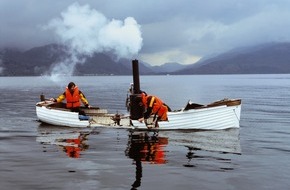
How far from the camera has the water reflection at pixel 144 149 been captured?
15047mm

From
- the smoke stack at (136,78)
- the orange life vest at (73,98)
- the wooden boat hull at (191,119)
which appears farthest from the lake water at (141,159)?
the smoke stack at (136,78)

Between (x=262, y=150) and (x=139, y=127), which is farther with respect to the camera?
(x=139, y=127)

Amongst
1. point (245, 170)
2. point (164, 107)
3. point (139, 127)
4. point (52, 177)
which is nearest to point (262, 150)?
point (245, 170)

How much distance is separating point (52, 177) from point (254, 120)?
73.2 ft

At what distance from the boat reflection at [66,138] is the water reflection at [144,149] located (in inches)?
91.5

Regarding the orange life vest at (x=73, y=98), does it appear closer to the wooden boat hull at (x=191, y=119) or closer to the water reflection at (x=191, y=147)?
the wooden boat hull at (x=191, y=119)

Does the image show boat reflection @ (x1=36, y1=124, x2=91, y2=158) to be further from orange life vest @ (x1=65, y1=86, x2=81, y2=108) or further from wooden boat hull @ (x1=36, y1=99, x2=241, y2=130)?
orange life vest @ (x1=65, y1=86, x2=81, y2=108)

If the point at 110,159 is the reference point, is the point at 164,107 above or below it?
above

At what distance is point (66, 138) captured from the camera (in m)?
20.6

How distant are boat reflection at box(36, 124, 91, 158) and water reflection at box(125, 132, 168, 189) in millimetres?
2325

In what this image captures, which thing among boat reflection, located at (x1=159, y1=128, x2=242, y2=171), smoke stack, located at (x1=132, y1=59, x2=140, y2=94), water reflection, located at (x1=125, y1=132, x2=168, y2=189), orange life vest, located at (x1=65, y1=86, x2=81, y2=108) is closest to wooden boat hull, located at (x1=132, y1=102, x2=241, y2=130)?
boat reflection, located at (x1=159, y1=128, x2=242, y2=171)

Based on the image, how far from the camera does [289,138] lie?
21.8 metres

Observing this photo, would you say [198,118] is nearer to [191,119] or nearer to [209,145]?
[191,119]

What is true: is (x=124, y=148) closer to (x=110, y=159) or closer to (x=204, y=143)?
(x=110, y=159)
